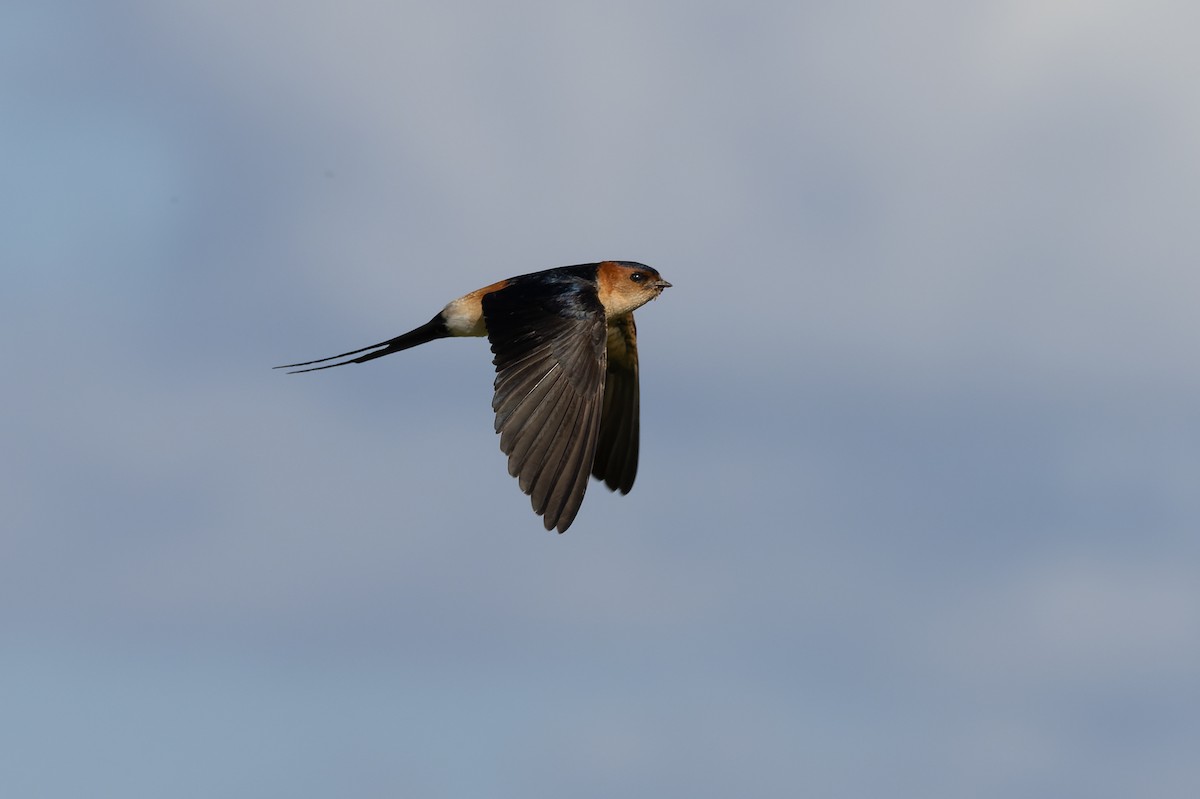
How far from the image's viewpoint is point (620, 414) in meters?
14.8

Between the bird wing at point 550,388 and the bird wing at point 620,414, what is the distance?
2.31 m

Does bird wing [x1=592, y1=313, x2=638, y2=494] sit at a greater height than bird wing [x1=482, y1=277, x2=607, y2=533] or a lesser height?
lesser

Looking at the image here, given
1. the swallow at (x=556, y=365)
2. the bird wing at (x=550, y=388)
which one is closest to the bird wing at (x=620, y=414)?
the swallow at (x=556, y=365)

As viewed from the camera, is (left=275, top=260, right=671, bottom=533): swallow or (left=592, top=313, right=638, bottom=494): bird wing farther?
(left=592, top=313, right=638, bottom=494): bird wing

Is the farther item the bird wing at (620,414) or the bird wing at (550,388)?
the bird wing at (620,414)

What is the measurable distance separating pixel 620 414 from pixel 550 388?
3575 mm

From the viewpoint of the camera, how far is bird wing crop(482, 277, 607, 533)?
10.7 meters

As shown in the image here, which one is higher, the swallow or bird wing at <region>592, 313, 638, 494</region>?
the swallow

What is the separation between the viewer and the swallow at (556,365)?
35.3 ft

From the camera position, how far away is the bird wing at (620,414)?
14539 millimetres

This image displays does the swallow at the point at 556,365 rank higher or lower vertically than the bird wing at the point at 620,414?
higher

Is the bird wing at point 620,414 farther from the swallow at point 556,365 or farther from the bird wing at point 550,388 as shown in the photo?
the bird wing at point 550,388

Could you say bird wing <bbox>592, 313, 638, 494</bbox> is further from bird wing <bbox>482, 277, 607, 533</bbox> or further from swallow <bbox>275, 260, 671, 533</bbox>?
bird wing <bbox>482, 277, 607, 533</bbox>

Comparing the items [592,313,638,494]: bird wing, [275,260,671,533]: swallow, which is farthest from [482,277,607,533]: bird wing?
[592,313,638,494]: bird wing
